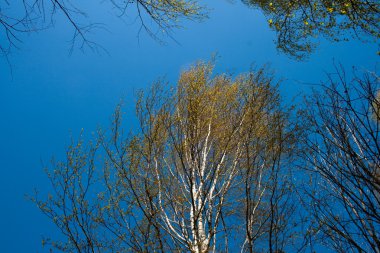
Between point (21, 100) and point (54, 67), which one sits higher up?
point (54, 67)

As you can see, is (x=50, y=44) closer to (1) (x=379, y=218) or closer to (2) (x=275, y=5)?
(2) (x=275, y=5)

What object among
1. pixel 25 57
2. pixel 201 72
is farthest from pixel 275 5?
pixel 25 57

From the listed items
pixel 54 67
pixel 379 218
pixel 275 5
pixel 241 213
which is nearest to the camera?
pixel 379 218

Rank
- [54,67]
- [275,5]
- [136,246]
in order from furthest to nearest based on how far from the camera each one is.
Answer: [54,67], [275,5], [136,246]

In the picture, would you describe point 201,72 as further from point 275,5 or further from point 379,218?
point 379,218

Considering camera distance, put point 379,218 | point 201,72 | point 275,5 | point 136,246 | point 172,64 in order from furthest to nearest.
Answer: point 172,64 < point 201,72 < point 275,5 < point 136,246 < point 379,218

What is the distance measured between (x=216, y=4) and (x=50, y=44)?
22.1 meters

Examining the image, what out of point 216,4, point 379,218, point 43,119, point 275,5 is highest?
point 216,4

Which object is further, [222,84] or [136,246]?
[222,84]

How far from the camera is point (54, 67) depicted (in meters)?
44.4

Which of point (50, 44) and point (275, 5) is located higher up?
point (50, 44)

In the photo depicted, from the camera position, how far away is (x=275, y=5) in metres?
5.93

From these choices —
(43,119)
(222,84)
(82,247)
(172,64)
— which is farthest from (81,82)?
(82,247)

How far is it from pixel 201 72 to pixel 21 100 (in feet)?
137
